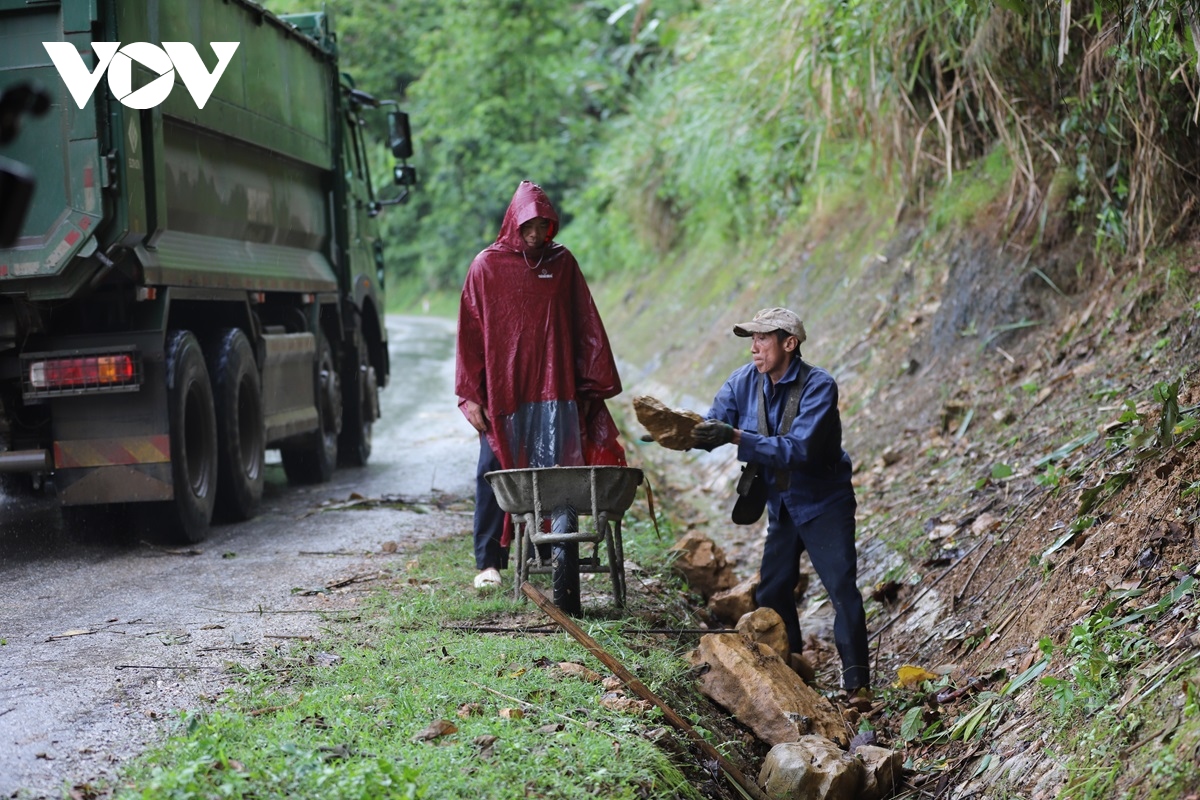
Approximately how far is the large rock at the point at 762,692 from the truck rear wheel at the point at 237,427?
4415mm

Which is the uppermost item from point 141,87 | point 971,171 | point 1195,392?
point 141,87

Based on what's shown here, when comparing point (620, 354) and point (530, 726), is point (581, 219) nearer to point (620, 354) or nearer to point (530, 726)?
point (620, 354)

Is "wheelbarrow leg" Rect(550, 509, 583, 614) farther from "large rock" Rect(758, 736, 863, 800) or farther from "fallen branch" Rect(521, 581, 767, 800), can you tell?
"large rock" Rect(758, 736, 863, 800)

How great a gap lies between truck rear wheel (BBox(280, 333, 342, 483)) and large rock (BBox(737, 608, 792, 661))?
5.95 meters

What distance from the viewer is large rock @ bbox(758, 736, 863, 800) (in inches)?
182

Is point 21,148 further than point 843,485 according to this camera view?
Yes

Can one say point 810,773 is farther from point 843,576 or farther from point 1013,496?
point 1013,496

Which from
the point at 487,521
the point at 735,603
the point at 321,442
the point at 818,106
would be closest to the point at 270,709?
the point at 487,521

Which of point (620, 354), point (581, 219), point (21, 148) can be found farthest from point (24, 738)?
point (581, 219)

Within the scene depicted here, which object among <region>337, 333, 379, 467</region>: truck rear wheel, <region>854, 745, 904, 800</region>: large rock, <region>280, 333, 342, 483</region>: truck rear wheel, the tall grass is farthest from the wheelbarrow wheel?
<region>337, 333, 379, 467</region>: truck rear wheel

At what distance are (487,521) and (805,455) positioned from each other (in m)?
1.72

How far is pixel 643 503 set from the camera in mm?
10445

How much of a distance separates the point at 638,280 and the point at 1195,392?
60.6 feet

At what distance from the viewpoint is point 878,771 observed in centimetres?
485
